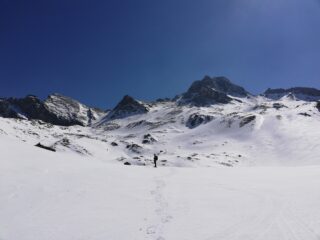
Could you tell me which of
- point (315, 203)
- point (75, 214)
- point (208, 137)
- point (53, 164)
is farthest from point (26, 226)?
point (208, 137)

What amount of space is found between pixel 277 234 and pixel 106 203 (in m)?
9.56

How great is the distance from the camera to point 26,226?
1538cm

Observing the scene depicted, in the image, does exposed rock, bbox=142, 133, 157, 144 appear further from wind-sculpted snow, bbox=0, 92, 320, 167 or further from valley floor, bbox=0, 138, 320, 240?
valley floor, bbox=0, 138, 320, 240

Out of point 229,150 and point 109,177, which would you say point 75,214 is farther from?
point 229,150

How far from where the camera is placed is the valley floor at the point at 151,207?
46.8ft

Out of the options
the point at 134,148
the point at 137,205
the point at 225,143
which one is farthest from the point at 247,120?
the point at 137,205

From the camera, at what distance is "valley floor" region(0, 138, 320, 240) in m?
14.3

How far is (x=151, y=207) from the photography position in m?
18.5

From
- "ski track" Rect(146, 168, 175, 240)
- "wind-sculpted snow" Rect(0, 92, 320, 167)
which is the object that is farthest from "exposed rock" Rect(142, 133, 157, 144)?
"ski track" Rect(146, 168, 175, 240)

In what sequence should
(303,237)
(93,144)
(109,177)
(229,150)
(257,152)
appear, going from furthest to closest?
1. (93,144)
2. (229,150)
3. (257,152)
4. (109,177)
5. (303,237)

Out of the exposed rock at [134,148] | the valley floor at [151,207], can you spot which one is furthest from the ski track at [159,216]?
the exposed rock at [134,148]

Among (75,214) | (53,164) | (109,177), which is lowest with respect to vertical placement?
(75,214)

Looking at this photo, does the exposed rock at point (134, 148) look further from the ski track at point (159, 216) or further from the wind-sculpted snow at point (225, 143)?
the ski track at point (159, 216)

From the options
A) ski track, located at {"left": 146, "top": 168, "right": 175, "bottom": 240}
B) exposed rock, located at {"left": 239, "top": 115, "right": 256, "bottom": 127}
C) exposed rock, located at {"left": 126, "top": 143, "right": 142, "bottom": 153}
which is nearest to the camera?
ski track, located at {"left": 146, "top": 168, "right": 175, "bottom": 240}
